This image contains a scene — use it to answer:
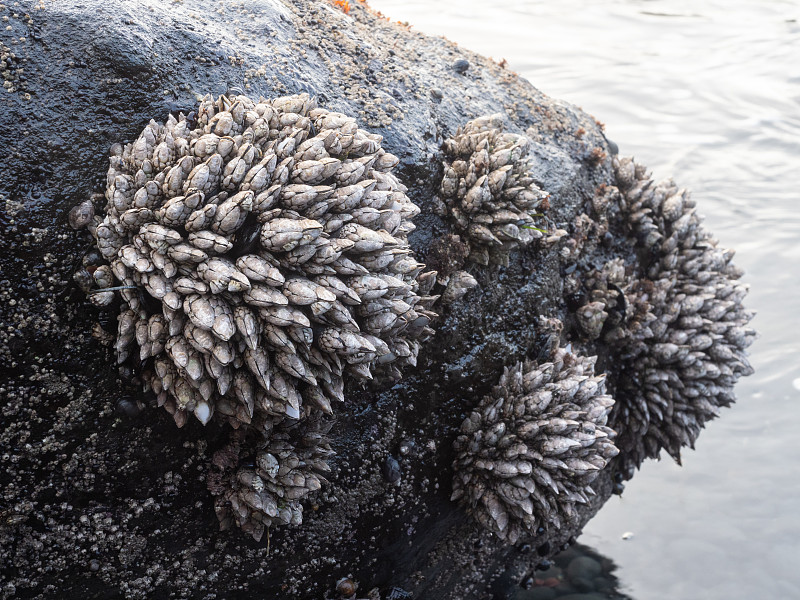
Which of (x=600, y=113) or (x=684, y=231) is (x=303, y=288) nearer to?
(x=684, y=231)

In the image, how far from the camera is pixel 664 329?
429 cm

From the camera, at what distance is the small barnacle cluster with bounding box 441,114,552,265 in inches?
139

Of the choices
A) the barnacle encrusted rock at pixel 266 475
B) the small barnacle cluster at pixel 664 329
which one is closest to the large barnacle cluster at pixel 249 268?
the barnacle encrusted rock at pixel 266 475

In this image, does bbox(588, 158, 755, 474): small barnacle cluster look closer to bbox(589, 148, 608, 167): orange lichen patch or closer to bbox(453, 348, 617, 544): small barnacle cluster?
bbox(589, 148, 608, 167): orange lichen patch

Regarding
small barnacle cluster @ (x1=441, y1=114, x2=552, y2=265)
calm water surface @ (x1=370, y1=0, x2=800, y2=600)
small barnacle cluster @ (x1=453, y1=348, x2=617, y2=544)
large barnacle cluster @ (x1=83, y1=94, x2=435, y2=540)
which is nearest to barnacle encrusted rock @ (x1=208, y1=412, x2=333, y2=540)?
large barnacle cluster @ (x1=83, y1=94, x2=435, y2=540)

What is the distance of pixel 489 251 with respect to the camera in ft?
11.9

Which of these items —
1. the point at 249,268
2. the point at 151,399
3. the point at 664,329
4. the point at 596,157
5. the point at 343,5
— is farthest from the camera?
the point at 596,157

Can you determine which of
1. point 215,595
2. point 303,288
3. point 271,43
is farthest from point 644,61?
point 215,595

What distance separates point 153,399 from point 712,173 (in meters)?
6.89

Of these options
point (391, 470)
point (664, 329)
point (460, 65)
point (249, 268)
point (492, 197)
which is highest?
point (460, 65)

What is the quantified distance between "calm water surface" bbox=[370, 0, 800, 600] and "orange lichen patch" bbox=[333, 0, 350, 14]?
14.5 feet

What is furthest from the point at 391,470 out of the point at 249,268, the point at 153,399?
the point at 249,268

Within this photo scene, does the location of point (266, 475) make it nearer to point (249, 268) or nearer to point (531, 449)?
point (249, 268)

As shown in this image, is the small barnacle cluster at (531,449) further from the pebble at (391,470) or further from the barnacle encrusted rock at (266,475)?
the barnacle encrusted rock at (266,475)
